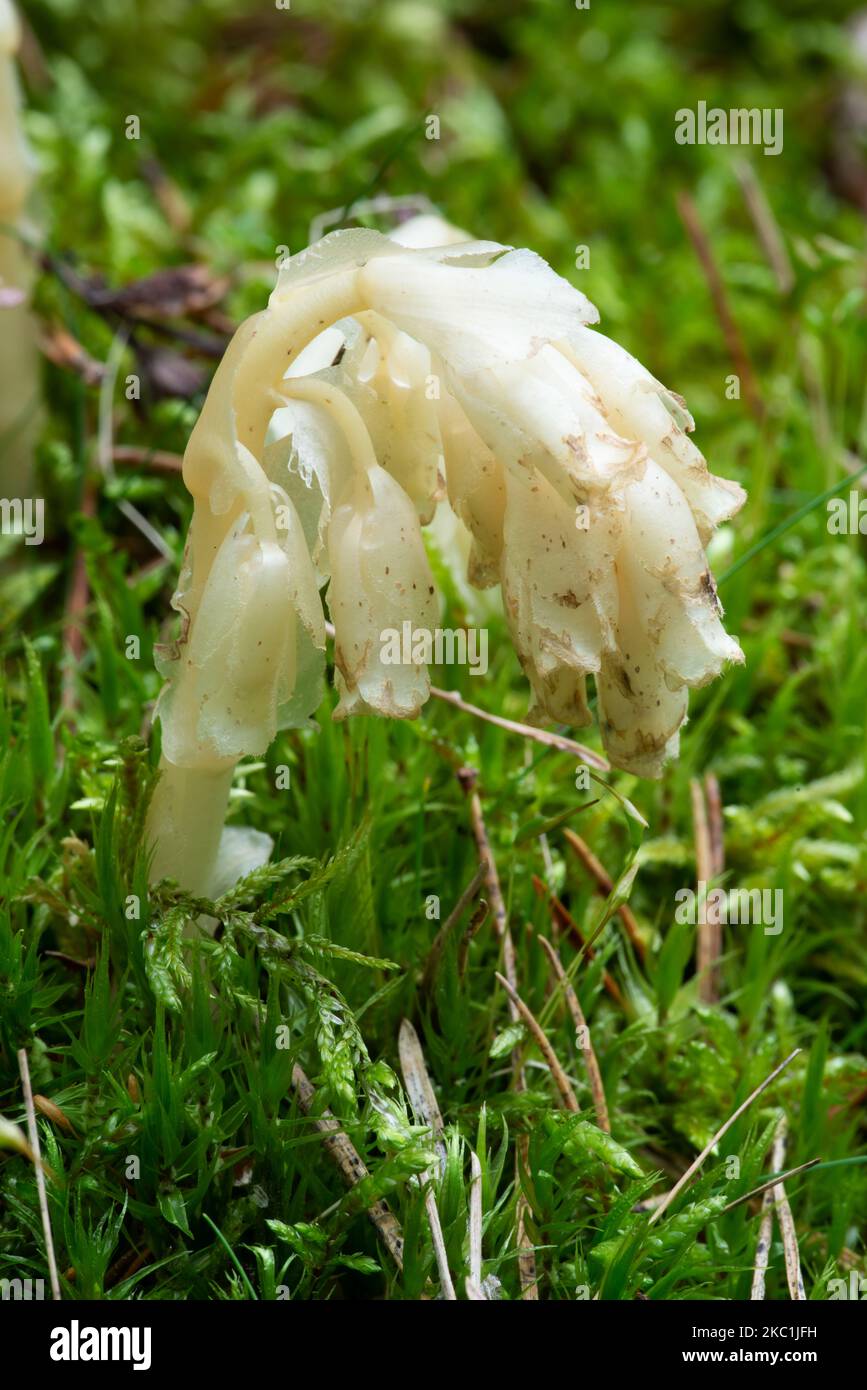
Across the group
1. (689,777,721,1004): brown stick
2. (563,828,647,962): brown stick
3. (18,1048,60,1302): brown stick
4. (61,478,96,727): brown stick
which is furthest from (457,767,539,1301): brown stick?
(61,478,96,727): brown stick

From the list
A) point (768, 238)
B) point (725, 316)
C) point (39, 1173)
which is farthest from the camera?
point (768, 238)

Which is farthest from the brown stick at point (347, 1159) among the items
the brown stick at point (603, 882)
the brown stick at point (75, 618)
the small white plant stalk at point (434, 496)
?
the brown stick at point (75, 618)

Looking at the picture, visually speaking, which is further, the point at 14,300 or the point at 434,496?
the point at 14,300

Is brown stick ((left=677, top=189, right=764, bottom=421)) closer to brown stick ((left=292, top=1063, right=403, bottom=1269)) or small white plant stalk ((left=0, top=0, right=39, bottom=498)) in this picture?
small white plant stalk ((left=0, top=0, right=39, bottom=498))

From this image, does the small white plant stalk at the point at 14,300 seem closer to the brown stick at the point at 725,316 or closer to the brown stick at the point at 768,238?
the brown stick at the point at 725,316

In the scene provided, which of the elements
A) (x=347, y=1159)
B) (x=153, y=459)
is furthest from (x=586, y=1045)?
(x=153, y=459)

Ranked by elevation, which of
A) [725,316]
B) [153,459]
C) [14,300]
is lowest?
[153,459]

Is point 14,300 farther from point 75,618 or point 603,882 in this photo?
point 603,882
